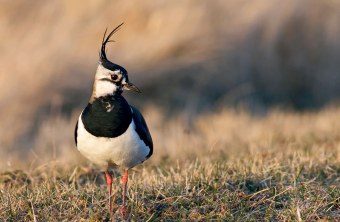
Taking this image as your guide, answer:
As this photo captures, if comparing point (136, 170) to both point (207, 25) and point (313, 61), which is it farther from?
point (313, 61)

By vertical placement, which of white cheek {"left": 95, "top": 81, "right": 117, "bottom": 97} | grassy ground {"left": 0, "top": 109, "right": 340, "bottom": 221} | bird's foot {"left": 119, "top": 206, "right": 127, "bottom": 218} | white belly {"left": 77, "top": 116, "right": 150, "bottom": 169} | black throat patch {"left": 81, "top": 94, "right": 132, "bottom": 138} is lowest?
grassy ground {"left": 0, "top": 109, "right": 340, "bottom": 221}

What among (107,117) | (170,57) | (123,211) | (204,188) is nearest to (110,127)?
(107,117)

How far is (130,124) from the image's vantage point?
5.09 metres

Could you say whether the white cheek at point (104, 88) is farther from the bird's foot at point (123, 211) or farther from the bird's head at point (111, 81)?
the bird's foot at point (123, 211)

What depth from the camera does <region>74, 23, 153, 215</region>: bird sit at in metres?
5.00

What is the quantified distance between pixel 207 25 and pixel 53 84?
2.71 meters

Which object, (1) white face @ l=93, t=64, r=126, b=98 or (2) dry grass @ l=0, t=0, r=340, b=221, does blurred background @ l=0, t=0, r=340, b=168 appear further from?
(1) white face @ l=93, t=64, r=126, b=98

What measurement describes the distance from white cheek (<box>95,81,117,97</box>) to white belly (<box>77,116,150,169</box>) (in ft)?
0.82

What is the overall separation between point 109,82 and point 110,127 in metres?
0.33

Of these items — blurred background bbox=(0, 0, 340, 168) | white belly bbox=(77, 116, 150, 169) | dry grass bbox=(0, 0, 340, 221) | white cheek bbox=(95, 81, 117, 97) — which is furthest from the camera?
blurred background bbox=(0, 0, 340, 168)

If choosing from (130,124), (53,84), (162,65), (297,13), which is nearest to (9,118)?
(53,84)

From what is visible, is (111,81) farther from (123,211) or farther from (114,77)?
(123,211)

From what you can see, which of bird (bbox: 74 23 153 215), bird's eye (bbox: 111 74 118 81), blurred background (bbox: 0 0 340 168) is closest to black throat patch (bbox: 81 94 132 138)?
bird (bbox: 74 23 153 215)

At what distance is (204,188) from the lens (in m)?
5.40
